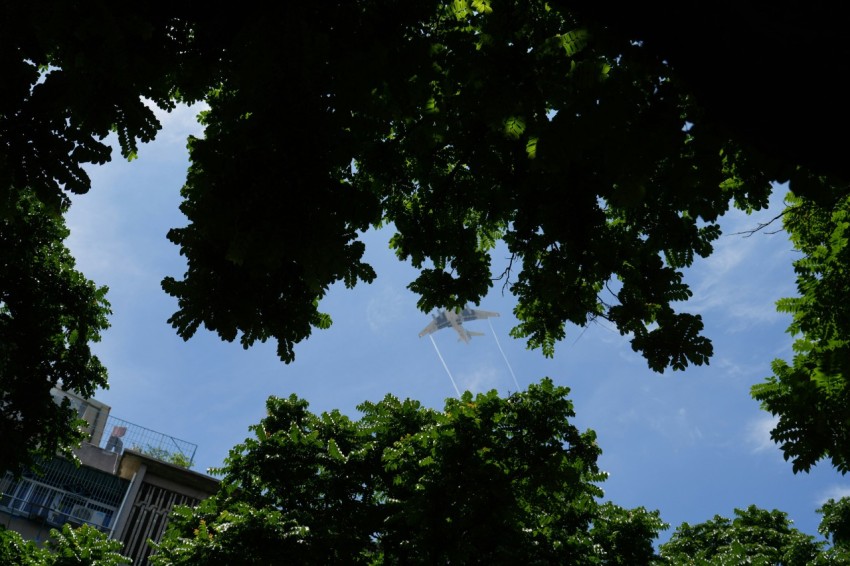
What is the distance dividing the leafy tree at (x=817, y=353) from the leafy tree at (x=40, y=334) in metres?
13.6

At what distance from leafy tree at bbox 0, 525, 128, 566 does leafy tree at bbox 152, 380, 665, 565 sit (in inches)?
63.2

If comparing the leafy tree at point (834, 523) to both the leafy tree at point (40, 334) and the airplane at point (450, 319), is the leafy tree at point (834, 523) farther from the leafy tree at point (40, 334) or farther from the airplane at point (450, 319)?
the airplane at point (450, 319)

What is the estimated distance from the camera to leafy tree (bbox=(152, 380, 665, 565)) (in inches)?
444

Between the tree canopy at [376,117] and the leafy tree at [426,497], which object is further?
the leafy tree at [426,497]

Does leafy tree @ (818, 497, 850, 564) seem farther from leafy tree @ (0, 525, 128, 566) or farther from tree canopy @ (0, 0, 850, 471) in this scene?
leafy tree @ (0, 525, 128, 566)

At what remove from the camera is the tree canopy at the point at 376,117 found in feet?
8.57

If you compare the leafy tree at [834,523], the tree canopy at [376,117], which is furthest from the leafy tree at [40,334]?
the leafy tree at [834,523]

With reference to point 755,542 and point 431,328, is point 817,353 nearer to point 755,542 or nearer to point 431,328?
point 755,542

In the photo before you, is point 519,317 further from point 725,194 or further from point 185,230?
point 185,230

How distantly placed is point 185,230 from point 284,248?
1220 mm

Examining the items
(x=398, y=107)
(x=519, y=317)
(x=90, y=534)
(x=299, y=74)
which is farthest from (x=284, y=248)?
(x=90, y=534)

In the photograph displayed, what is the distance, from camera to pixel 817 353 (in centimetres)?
981

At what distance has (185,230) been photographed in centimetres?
511

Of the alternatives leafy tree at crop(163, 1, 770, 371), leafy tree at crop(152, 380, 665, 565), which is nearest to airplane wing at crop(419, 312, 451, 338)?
leafy tree at crop(152, 380, 665, 565)
